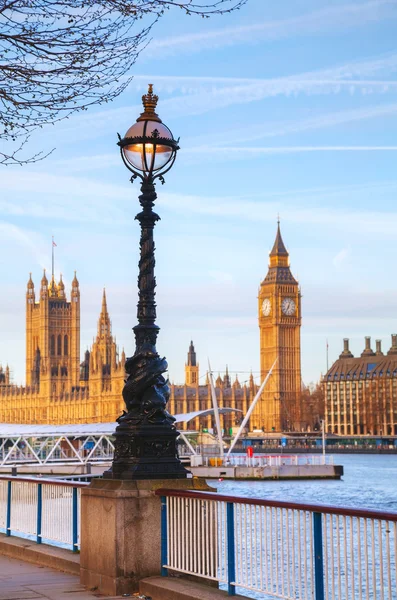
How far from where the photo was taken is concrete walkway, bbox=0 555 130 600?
880cm

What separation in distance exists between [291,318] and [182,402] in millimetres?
24783

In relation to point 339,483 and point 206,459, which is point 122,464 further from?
point 206,459

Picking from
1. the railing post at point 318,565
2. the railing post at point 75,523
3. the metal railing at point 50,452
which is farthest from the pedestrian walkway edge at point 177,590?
the metal railing at point 50,452

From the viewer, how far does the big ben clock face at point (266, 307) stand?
6314 inches

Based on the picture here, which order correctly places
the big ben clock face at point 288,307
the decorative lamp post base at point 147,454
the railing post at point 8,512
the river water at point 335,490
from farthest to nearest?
the big ben clock face at point 288,307 < the river water at point 335,490 < the railing post at point 8,512 < the decorative lamp post base at point 147,454

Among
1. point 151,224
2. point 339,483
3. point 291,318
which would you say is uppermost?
point 291,318

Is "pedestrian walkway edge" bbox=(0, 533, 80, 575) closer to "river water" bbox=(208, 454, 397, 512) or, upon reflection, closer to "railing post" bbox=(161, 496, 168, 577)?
"railing post" bbox=(161, 496, 168, 577)

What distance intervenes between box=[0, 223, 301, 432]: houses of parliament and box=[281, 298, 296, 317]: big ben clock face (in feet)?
0.50

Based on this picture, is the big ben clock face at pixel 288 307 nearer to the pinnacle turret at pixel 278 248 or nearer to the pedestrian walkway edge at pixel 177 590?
the pinnacle turret at pixel 278 248

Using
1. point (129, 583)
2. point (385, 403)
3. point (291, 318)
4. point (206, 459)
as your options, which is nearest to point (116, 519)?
point (129, 583)

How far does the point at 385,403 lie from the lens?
5605 inches

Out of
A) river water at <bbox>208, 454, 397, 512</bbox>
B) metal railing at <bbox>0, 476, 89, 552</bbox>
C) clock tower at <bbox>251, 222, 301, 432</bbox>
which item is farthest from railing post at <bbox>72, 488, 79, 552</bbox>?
clock tower at <bbox>251, 222, 301, 432</bbox>

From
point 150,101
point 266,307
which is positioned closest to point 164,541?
point 150,101

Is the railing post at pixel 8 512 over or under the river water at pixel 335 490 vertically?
over
